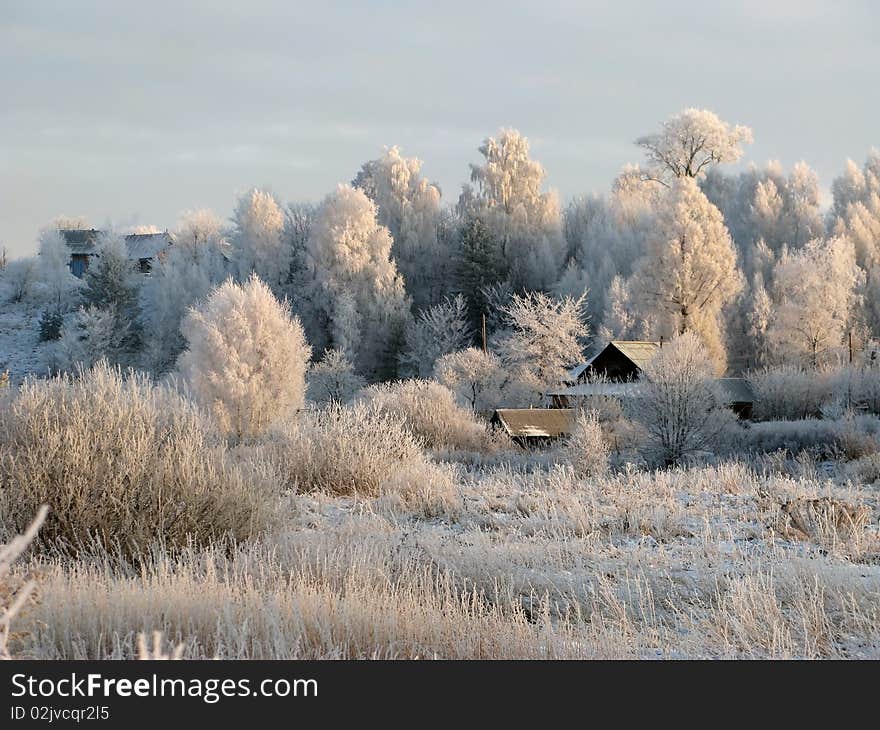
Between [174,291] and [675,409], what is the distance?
3713 cm

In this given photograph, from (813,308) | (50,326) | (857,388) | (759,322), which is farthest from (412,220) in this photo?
(857,388)

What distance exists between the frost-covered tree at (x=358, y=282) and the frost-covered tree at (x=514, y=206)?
624cm

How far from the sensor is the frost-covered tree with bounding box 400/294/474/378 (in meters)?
49.2

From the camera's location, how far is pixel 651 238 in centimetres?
4438

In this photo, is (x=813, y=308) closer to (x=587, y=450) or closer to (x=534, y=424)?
(x=534, y=424)

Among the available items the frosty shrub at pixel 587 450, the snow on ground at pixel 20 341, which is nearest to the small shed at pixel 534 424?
the frosty shrub at pixel 587 450

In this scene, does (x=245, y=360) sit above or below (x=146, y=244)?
below

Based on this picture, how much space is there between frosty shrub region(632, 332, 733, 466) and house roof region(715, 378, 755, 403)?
10.2 m

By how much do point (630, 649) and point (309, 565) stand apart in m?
2.63

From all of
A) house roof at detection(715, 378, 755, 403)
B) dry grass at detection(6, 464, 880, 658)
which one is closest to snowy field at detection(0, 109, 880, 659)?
dry grass at detection(6, 464, 880, 658)

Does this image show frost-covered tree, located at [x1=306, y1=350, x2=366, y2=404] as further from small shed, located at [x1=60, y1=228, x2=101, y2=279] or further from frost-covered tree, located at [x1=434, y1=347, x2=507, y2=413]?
small shed, located at [x1=60, y1=228, x2=101, y2=279]

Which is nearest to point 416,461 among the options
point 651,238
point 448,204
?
point 651,238

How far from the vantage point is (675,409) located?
89.3ft

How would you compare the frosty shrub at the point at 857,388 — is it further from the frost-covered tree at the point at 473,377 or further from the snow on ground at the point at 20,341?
the snow on ground at the point at 20,341
